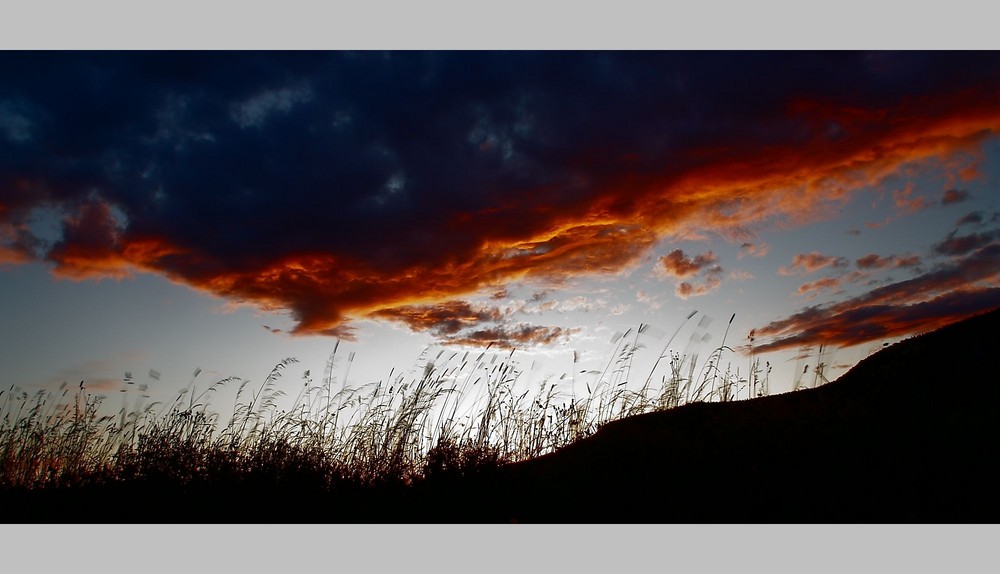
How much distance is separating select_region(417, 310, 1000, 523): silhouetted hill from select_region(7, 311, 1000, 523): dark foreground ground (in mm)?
12

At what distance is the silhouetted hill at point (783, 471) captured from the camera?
175 inches

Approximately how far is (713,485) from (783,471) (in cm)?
63

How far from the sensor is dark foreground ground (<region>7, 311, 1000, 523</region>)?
449cm

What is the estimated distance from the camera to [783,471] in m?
4.98

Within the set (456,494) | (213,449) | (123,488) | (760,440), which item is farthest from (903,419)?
(123,488)

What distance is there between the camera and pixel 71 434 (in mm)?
7344

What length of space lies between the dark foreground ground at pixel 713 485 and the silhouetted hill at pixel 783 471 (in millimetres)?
12

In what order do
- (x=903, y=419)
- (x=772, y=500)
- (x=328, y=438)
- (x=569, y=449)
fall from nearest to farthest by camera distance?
(x=772, y=500) → (x=903, y=419) → (x=569, y=449) → (x=328, y=438)

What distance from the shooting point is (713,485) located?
16.1 feet

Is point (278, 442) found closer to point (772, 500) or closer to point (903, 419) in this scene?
point (772, 500)

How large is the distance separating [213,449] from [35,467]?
8.26 ft

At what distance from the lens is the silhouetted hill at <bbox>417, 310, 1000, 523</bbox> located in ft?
14.5

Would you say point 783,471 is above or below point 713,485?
above

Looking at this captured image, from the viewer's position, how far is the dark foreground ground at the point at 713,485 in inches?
177
